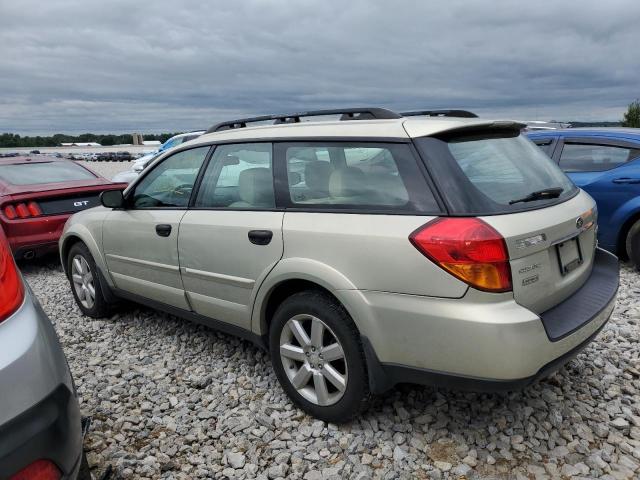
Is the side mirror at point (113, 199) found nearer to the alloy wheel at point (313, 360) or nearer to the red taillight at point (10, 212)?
the alloy wheel at point (313, 360)

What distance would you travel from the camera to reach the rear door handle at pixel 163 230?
355cm

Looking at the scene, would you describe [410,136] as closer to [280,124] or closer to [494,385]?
[280,124]

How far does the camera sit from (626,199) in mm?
5473

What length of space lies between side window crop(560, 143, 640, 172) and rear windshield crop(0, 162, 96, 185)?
6.45m

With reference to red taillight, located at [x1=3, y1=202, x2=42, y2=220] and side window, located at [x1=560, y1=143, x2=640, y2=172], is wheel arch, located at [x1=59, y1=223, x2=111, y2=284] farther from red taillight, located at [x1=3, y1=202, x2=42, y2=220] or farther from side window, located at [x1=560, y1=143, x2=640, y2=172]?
side window, located at [x1=560, y1=143, x2=640, y2=172]

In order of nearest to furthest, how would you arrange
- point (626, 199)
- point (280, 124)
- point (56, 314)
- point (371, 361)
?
point (371, 361) < point (280, 124) < point (56, 314) < point (626, 199)

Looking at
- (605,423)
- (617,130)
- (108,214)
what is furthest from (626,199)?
(108,214)

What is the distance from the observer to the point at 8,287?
1802 mm

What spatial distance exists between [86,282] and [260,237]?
261 cm

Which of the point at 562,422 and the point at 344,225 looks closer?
the point at 344,225

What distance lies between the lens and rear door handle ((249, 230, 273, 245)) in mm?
2871

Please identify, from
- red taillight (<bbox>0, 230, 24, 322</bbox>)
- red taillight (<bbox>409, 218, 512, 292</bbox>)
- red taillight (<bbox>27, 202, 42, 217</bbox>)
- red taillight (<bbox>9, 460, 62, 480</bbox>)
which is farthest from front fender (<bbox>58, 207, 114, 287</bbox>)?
red taillight (<bbox>409, 218, 512, 292</bbox>)

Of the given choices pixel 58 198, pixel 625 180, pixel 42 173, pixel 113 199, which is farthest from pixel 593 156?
pixel 42 173

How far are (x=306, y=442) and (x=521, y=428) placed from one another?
1.17 meters
